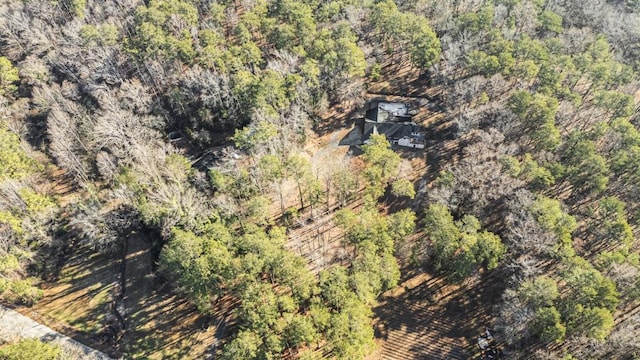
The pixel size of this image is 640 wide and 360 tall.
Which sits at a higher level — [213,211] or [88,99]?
[88,99]

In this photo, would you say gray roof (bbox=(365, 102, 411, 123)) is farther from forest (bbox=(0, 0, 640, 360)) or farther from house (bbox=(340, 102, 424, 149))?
forest (bbox=(0, 0, 640, 360))

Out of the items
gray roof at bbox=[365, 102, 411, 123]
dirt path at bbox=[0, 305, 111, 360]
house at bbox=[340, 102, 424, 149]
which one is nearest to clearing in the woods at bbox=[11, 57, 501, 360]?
dirt path at bbox=[0, 305, 111, 360]

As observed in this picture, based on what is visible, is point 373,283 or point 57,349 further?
point 373,283

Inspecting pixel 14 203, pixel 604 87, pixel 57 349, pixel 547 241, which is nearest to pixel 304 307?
pixel 57 349

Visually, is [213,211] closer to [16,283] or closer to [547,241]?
[16,283]

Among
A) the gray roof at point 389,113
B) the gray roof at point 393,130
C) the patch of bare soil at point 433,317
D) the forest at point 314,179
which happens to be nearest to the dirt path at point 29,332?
the forest at point 314,179

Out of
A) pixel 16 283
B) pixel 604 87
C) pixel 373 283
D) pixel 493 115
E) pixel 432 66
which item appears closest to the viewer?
pixel 373 283

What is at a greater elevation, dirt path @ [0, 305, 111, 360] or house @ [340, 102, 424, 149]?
house @ [340, 102, 424, 149]
